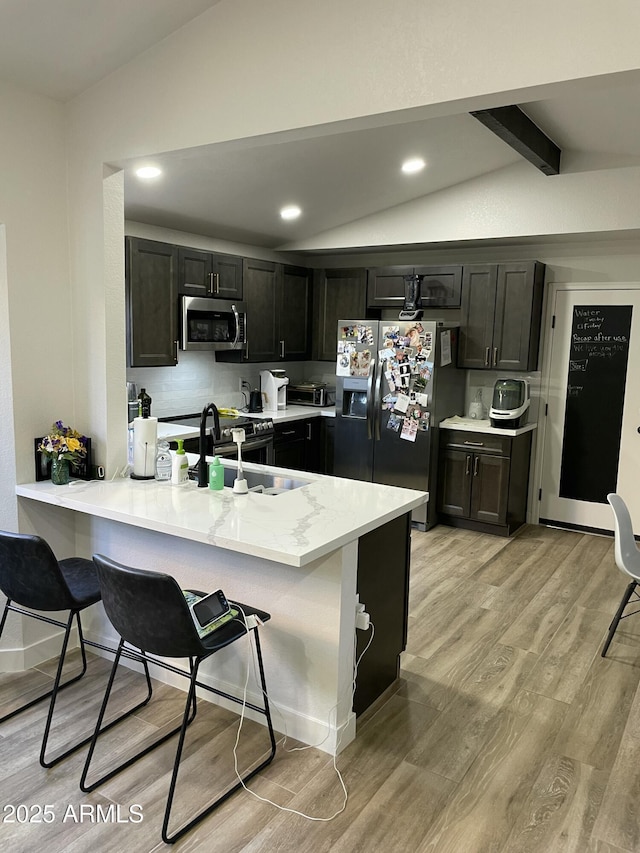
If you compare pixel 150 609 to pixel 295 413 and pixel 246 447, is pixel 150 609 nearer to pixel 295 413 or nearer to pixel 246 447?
pixel 246 447

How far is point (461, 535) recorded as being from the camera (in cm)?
516

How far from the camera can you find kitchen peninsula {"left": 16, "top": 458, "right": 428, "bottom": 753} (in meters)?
2.37

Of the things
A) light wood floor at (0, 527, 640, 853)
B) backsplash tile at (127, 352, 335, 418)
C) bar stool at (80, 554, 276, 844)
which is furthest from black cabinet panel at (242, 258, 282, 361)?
bar stool at (80, 554, 276, 844)

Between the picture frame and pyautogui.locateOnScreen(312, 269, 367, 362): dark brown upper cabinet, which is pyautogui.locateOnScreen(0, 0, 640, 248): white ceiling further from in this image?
the picture frame

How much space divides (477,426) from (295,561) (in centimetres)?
343

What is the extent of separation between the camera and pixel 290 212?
5098 mm

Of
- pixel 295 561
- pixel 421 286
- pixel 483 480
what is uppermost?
pixel 421 286

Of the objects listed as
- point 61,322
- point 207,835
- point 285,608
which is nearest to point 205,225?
point 61,322

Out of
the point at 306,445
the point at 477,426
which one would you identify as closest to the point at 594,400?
the point at 477,426

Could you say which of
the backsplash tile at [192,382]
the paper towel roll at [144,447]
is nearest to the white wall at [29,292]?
the paper towel roll at [144,447]

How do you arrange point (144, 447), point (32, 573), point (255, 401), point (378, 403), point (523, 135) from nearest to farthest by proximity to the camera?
point (32, 573) < point (144, 447) < point (523, 135) < point (378, 403) < point (255, 401)

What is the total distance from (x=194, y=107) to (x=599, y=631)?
10.9ft

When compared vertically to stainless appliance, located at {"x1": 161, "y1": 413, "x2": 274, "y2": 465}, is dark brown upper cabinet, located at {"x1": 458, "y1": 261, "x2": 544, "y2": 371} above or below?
above

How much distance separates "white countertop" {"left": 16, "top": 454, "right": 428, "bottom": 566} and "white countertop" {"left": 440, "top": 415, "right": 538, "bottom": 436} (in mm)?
2331
